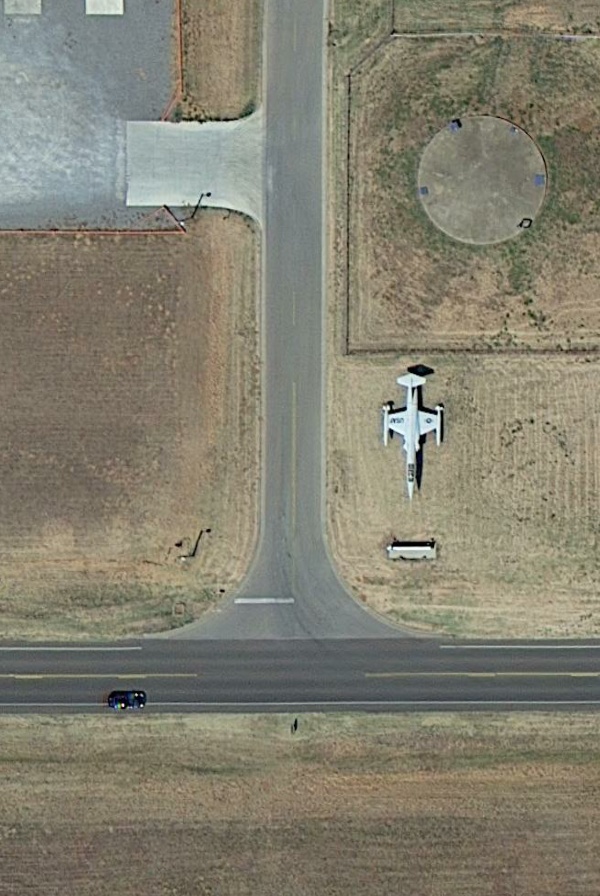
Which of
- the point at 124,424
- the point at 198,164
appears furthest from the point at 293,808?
the point at 198,164

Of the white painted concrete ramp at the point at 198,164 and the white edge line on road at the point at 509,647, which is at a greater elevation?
the white painted concrete ramp at the point at 198,164

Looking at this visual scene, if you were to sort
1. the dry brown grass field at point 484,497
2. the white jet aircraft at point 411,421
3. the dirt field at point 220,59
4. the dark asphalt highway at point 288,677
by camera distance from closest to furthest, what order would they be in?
1. the white jet aircraft at point 411,421
2. the dirt field at point 220,59
3. the dry brown grass field at point 484,497
4. the dark asphalt highway at point 288,677

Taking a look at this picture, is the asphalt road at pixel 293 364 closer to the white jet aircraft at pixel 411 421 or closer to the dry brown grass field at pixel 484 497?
the dry brown grass field at pixel 484 497

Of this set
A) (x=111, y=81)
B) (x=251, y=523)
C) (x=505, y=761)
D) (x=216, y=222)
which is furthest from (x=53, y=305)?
(x=505, y=761)

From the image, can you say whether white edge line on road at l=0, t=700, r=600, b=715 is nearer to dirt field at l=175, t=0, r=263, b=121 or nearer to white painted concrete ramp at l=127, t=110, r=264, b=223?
white painted concrete ramp at l=127, t=110, r=264, b=223

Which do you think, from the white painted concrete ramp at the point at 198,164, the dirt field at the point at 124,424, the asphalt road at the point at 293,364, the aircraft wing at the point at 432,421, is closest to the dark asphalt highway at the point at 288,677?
the asphalt road at the point at 293,364

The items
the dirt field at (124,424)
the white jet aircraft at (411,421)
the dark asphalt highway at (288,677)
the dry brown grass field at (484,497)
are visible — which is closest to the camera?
the white jet aircraft at (411,421)

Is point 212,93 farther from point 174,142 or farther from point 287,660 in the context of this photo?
point 287,660
